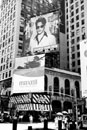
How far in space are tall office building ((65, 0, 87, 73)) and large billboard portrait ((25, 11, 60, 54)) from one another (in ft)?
46.5

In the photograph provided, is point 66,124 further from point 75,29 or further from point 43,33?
point 75,29

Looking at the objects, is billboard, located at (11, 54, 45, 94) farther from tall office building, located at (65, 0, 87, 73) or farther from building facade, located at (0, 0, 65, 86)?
tall office building, located at (65, 0, 87, 73)

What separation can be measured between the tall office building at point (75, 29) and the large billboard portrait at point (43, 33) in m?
14.2

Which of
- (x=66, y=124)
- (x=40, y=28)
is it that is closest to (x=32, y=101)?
(x=66, y=124)

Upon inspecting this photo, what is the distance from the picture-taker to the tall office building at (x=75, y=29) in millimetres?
79062

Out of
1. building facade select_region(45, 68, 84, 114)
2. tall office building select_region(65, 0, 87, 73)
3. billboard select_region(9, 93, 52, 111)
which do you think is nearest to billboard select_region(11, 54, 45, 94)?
billboard select_region(9, 93, 52, 111)

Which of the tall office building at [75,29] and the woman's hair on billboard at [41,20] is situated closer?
the woman's hair on billboard at [41,20]

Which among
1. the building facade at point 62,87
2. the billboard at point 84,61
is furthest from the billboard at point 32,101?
the building facade at point 62,87

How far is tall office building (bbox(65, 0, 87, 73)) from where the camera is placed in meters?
79.1

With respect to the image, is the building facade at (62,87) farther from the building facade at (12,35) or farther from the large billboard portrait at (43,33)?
the building facade at (12,35)

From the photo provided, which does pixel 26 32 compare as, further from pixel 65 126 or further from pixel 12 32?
pixel 65 126

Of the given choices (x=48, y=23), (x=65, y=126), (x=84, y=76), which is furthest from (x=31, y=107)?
(x=48, y=23)

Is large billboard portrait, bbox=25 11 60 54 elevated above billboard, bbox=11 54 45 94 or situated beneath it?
elevated above

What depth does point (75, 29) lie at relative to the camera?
83.2 meters
